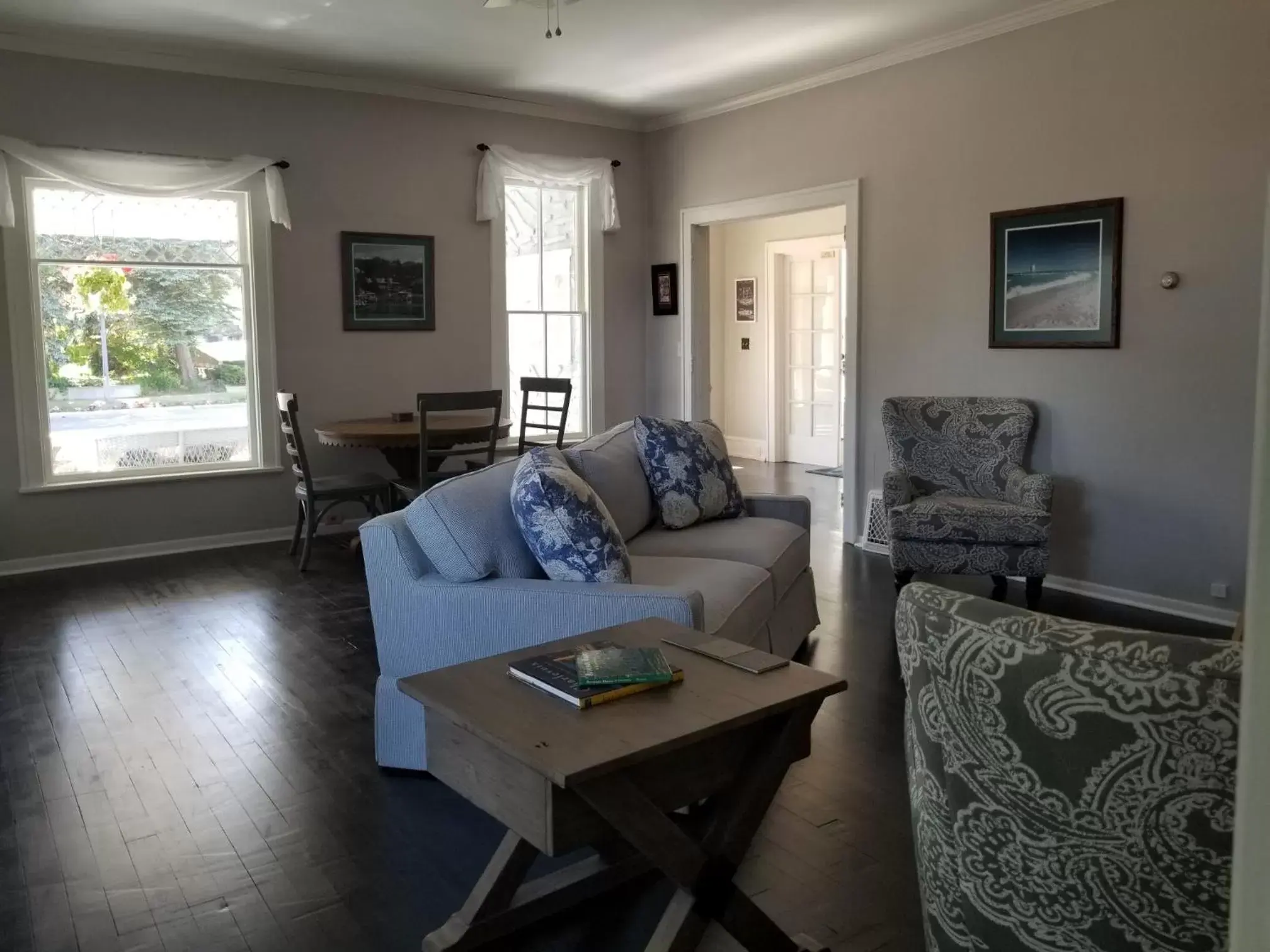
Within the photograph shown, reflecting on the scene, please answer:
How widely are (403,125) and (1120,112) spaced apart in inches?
160

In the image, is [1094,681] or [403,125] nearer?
[1094,681]

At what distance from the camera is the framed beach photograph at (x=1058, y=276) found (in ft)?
15.3

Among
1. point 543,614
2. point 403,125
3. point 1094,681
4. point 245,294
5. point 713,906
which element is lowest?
point 713,906

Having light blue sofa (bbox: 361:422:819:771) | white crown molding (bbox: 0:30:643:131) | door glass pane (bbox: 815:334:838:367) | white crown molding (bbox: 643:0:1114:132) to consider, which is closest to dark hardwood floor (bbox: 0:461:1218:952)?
light blue sofa (bbox: 361:422:819:771)

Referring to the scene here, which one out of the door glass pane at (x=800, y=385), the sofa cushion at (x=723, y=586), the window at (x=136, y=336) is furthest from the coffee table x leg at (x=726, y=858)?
the door glass pane at (x=800, y=385)

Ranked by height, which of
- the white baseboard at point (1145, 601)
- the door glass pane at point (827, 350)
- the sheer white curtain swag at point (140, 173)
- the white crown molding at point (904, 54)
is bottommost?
the white baseboard at point (1145, 601)

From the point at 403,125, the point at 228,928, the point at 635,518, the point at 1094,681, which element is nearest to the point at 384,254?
the point at 403,125

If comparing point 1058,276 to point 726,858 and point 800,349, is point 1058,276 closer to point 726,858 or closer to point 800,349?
point 726,858

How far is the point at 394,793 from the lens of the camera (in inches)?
109

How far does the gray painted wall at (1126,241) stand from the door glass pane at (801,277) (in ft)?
11.0

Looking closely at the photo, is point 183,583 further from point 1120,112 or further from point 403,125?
point 1120,112

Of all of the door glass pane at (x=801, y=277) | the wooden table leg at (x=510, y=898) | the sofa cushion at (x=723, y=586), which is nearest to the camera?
the wooden table leg at (x=510, y=898)

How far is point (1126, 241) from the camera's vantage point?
4598 mm

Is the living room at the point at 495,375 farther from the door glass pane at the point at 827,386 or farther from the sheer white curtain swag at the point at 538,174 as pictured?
the door glass pane at the point at 827,386
